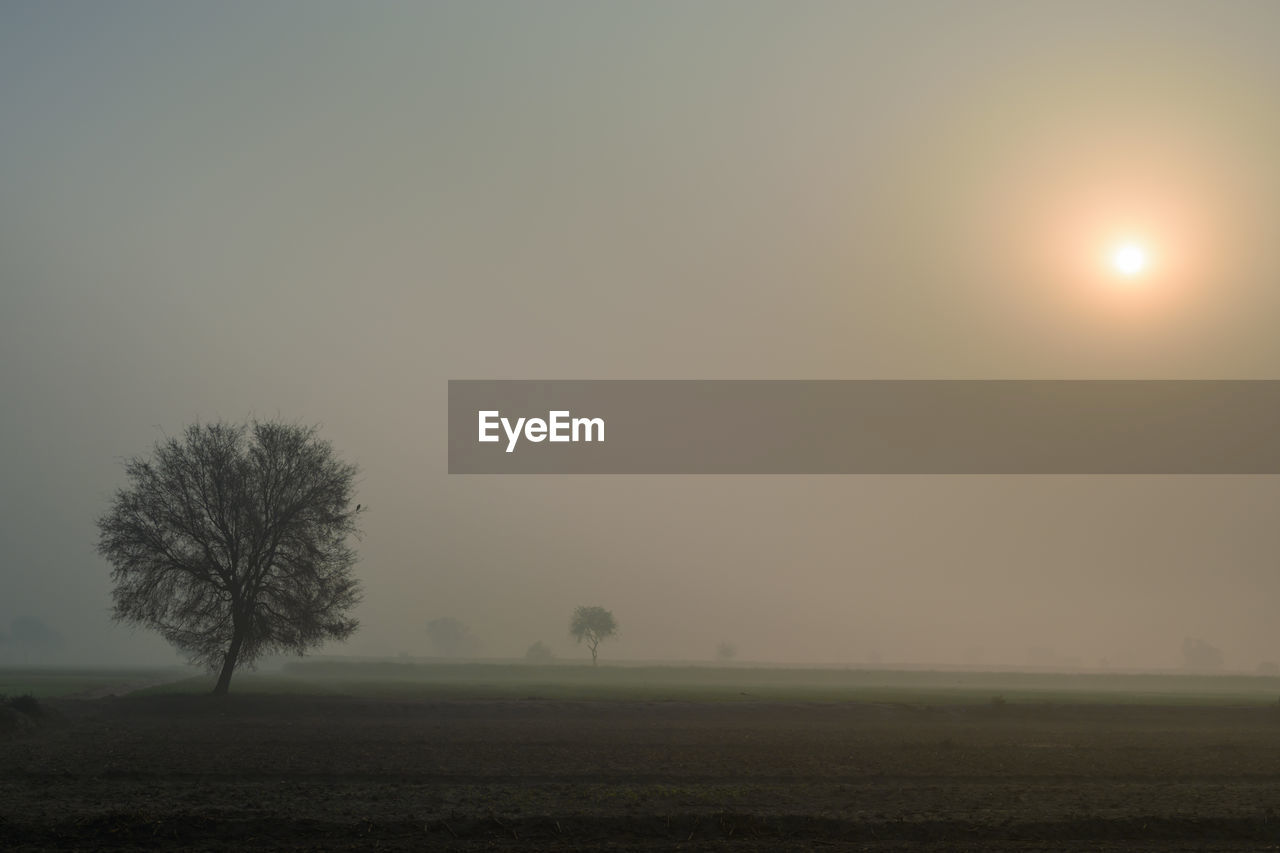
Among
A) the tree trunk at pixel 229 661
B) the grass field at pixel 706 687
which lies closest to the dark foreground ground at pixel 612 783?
the tree trunk at pixel 229 661

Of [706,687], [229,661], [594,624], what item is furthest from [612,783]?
[594,624]

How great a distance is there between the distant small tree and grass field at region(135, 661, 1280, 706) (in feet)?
61.8

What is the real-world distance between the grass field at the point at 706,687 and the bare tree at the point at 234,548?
858 centimetres

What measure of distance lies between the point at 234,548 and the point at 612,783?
108 ft

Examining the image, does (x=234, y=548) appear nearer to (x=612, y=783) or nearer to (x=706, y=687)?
(x=612, y=783)

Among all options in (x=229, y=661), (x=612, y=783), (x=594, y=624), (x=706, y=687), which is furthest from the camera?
(x=594, y=624)

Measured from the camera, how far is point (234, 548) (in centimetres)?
5006

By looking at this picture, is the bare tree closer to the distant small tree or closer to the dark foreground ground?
the dark foreground ground

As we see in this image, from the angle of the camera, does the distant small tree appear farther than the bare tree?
Yes

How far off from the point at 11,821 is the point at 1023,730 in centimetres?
4286

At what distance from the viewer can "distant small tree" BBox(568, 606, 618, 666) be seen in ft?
502

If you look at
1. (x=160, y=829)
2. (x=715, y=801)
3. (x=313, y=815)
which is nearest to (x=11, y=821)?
(x=160, y=829)

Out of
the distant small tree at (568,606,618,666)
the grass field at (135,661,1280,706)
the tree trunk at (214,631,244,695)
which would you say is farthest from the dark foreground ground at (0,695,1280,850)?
the distant small tree at (568,606,618,666)

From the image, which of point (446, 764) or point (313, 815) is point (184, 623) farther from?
point (313, 815)
